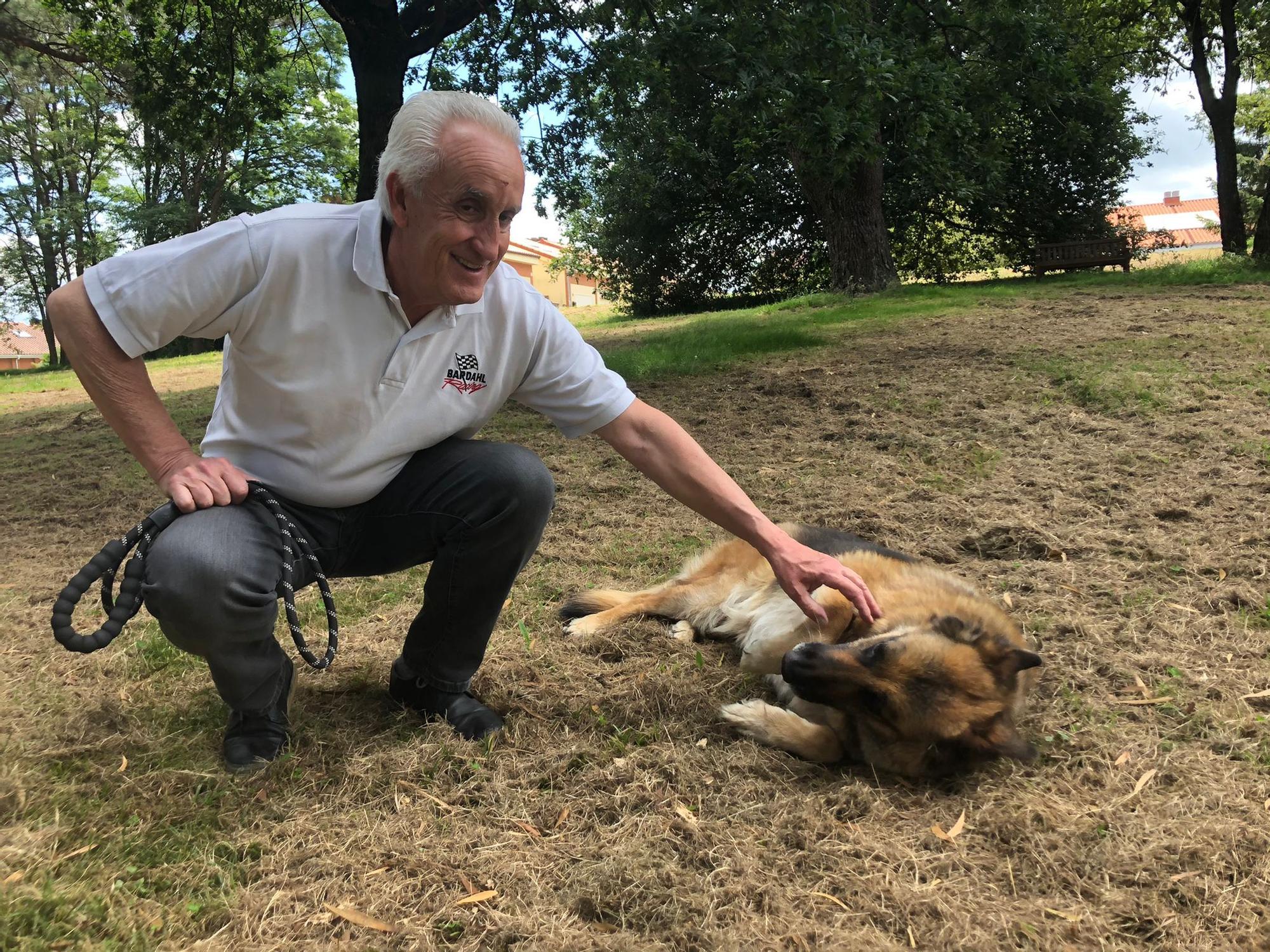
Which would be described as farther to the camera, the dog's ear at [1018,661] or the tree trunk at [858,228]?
the tree trunk at [858,228]

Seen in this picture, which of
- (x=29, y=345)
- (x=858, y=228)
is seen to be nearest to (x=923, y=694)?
(x=858, y=228)

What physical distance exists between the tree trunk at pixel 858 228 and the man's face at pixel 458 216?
12684mm

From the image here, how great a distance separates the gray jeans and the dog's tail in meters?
0.82

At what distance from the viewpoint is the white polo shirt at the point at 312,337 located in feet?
7.53

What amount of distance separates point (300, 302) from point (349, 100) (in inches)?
1389

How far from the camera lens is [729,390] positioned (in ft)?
25.8

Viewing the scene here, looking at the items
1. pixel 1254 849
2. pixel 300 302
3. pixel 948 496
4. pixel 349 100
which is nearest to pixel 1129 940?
pixel 1254 849

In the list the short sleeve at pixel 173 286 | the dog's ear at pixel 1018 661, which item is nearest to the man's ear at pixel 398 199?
the short sleeve at pixel 173 286

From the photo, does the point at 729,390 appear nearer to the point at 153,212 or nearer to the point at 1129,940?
the point at 1129,940

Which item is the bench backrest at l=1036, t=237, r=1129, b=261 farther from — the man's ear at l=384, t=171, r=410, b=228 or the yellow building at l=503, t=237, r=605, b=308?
the yellow building at l=503, t=237, r=605, b=308

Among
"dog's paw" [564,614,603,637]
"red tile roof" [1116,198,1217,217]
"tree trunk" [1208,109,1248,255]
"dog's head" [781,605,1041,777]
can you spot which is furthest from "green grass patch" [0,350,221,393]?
"red tile roof" [1116,198,1217,217]

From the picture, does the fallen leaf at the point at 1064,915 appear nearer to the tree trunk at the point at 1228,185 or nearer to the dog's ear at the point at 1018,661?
the dog's ear at the point at 1018,661

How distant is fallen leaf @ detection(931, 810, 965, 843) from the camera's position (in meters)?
2.17

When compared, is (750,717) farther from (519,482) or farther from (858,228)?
(858,228)
